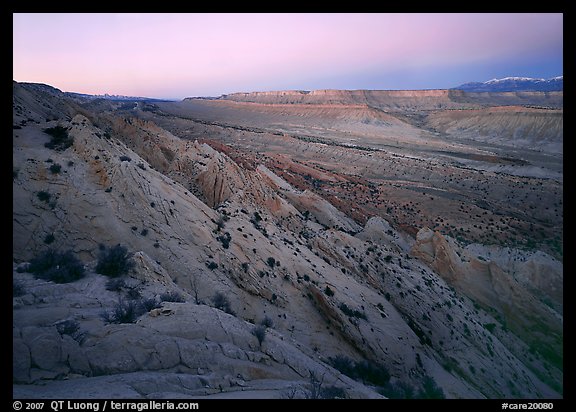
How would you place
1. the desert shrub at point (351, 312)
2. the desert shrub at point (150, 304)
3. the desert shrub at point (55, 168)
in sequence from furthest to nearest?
the desert shrub at point (351, 312), the desert shrub at point (55, 168), the desert shrub at point (150, 304)

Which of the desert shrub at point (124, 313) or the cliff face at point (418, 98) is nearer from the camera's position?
the desert shrub at point (124, 313)

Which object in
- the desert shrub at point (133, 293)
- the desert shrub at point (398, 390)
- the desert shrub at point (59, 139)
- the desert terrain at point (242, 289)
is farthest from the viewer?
the desert shrub at point (59, 139)

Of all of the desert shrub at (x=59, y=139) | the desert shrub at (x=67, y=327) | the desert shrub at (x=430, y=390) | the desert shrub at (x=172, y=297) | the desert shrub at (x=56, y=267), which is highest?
the desert shrub at (x=59, y=139)

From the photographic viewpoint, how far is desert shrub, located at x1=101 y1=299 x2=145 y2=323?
5.38 m

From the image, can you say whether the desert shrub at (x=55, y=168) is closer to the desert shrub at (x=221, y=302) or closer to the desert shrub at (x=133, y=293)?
the desert shrub at (x=133, y=293)

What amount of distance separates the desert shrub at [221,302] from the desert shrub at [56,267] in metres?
2.97

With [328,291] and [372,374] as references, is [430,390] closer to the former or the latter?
[372,374]

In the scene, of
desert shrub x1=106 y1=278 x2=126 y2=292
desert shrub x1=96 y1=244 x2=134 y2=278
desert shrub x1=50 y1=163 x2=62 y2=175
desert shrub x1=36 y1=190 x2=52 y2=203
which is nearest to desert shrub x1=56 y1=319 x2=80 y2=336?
desert shrub x1=106 y1=278 x2=126 y2=292

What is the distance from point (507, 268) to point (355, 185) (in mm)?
19529

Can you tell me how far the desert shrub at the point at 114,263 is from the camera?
23.2ft

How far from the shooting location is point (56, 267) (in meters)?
6.65

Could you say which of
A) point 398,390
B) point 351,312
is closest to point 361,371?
point 398,390

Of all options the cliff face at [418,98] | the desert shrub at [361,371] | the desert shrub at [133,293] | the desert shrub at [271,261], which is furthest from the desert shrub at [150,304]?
the cliff face at [418,98]
